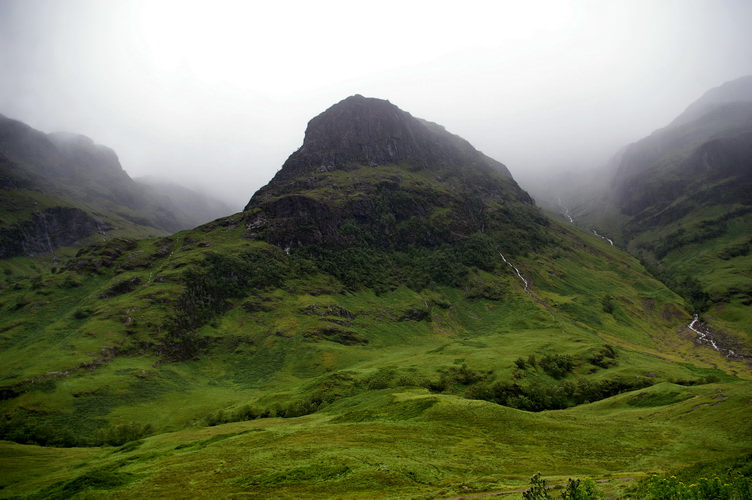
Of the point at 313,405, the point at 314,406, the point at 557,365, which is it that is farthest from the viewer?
the point at 557,365

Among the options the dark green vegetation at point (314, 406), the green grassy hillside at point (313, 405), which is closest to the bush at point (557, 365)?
the green grassy hillside at point (313, 405)

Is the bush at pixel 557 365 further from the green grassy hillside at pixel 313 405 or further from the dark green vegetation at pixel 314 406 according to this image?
the dark green vegetation at pixel 314 406

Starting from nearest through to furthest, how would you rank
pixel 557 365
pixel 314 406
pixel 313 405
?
pixel 314 406, pixel 313 405, pixel 557 365

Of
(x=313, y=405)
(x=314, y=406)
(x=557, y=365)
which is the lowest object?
(x=557, y=365)

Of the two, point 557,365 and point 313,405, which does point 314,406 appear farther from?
A: point 557,365

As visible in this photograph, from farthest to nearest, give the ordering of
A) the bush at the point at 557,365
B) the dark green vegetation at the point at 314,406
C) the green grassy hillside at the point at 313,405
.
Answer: the bush at the point at 557,365, the green grassy hillside at the point at 313,405, the dark green vegetation at the point at 314,406

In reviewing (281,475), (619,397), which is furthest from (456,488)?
(619,397)

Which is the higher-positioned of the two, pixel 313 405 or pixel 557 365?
pixel 313 405

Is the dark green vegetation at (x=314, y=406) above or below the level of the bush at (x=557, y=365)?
above

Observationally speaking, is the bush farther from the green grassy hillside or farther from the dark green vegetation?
the dark green vegetation

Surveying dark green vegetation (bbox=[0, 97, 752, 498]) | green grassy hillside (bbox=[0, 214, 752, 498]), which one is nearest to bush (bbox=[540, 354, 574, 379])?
green grassy hillside (bbox=[0, 214, 752, 498])

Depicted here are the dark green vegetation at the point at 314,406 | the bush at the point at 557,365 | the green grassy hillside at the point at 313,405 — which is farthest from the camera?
the bush at the point at 557,365

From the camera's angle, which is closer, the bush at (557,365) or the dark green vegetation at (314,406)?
the dark green vegetation at (314,406)

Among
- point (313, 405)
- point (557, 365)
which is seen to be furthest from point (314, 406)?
point (557, 365)
